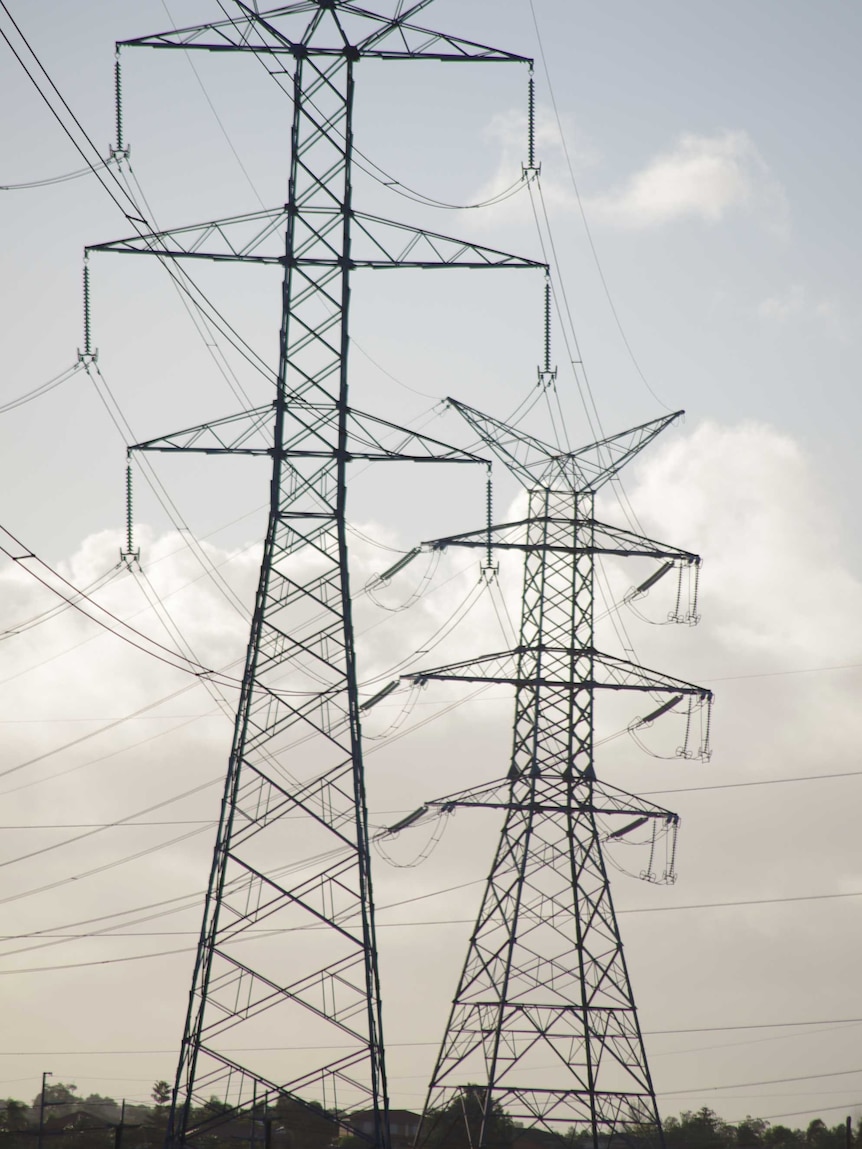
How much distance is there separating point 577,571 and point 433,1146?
1840 cm

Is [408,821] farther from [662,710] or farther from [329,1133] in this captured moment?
[329,1133]

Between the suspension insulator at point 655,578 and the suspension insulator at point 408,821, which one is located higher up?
the suspension insulator at point 655,578

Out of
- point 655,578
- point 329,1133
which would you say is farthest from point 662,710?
point 329,1133

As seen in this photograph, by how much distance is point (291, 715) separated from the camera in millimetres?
32406

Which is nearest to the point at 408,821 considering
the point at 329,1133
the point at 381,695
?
the point at 381,695

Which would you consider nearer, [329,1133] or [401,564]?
[401,564]

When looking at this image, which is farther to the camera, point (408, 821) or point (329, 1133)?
point (329, 1133)

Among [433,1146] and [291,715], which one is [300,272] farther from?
[433,1146]

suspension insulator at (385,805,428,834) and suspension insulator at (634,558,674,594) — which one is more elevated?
suspension insulator at (634,558,674,594)

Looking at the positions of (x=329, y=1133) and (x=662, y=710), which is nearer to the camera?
(x=662, y=710)

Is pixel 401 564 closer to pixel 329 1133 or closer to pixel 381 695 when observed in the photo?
pixel 381 695

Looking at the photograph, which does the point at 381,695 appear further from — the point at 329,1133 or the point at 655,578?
the point at 329,1133

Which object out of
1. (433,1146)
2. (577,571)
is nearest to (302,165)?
(577,571)

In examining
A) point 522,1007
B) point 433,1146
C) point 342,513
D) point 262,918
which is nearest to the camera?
point 262,918
